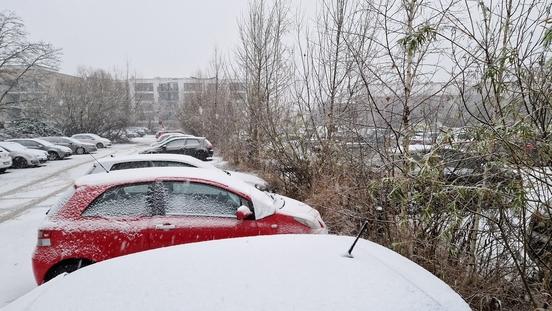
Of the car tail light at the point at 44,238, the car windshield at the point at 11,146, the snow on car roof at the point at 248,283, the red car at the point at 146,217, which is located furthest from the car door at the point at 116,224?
the car windshield at the point at 11,146

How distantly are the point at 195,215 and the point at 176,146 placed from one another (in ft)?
47.4

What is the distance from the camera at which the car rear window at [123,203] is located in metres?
4.20

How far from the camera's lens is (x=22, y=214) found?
28.0 ft

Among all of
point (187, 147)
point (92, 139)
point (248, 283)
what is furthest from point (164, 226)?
point (92, 139)

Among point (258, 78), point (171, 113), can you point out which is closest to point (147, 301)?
point (258, 78)

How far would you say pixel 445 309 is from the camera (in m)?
1.82

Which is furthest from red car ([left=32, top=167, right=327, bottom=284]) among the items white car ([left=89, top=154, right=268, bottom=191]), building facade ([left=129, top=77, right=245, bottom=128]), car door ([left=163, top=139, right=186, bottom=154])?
building facade ([left=129, top=77, right=245, bottom=128])

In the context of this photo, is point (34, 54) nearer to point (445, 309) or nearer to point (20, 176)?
point (20, 176)

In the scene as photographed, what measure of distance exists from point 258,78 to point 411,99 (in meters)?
8.50

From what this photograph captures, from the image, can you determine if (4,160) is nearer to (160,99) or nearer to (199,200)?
(199,200)

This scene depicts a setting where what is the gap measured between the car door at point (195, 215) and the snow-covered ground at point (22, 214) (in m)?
2.06

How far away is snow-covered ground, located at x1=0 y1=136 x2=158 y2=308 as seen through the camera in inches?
190

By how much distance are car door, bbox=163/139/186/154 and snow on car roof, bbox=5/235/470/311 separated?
53.1ft

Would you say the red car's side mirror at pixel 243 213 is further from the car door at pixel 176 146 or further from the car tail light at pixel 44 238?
the car door at pixel 176 146
